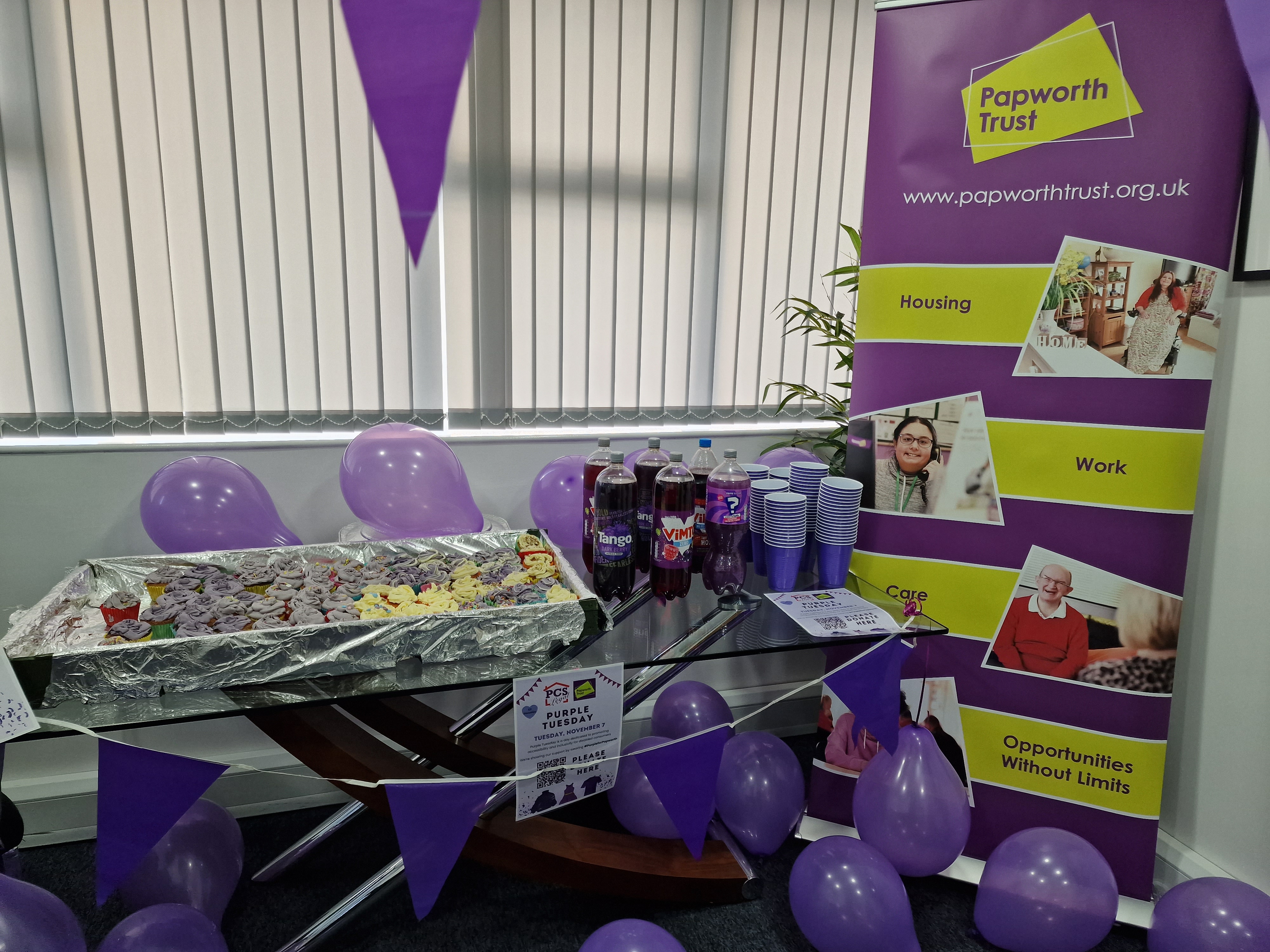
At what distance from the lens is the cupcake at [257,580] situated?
4.38 feet

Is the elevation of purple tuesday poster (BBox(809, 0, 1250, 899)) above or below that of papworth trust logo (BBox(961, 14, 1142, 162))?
below

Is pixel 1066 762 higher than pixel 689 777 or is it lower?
lower

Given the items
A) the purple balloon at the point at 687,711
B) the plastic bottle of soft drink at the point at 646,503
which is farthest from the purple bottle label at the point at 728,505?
the purple balloon at the point at 687,711

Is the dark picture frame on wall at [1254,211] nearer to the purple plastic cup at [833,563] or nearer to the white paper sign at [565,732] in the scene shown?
the purple plastic cup at [833,563]

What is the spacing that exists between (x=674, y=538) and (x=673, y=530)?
0.06 feet

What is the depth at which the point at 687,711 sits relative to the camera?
2049 mm

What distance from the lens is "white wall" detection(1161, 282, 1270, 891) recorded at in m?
1.59

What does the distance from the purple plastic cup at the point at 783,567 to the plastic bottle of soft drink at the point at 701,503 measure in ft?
0.46

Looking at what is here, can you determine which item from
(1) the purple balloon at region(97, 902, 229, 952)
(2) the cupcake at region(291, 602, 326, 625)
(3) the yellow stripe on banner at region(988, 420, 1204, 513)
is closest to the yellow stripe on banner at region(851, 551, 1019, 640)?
(3) the yellow stripe on banner at region(988, 420, 1204, 513)

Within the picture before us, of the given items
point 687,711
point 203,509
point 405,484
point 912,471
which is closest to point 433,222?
point 405,484

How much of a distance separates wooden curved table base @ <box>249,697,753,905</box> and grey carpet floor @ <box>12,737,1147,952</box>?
9 cm

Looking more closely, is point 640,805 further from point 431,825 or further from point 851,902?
point 431,825

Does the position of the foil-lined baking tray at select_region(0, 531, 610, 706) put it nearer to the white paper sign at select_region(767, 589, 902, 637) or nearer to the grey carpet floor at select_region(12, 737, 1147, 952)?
the white paper sign at select_region(767, 589, 902, 637)

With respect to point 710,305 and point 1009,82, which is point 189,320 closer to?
point 710,305
